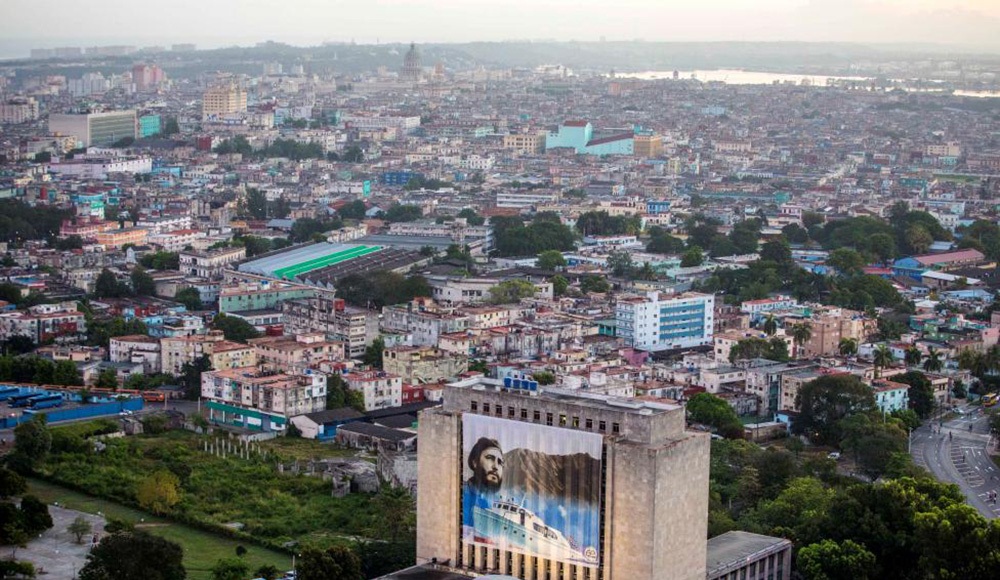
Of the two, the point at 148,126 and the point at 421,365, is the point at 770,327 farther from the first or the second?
the point at 148,126

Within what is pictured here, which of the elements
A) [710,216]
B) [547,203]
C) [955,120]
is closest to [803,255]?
[710,216]

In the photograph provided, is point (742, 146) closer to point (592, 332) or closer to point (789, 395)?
point (592, 332)

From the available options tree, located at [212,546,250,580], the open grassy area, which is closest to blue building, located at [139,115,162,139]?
the open grassy area

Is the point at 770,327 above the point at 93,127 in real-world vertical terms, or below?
below

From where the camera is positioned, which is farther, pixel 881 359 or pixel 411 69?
pixel 411 69

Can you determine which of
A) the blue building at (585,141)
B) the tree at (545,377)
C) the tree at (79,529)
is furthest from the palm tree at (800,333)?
the blue building at (585,141)

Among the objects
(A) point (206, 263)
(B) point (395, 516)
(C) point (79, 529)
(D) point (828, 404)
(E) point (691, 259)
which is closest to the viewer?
(B) point (395, 516)

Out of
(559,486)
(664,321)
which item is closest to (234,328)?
(664,321)
